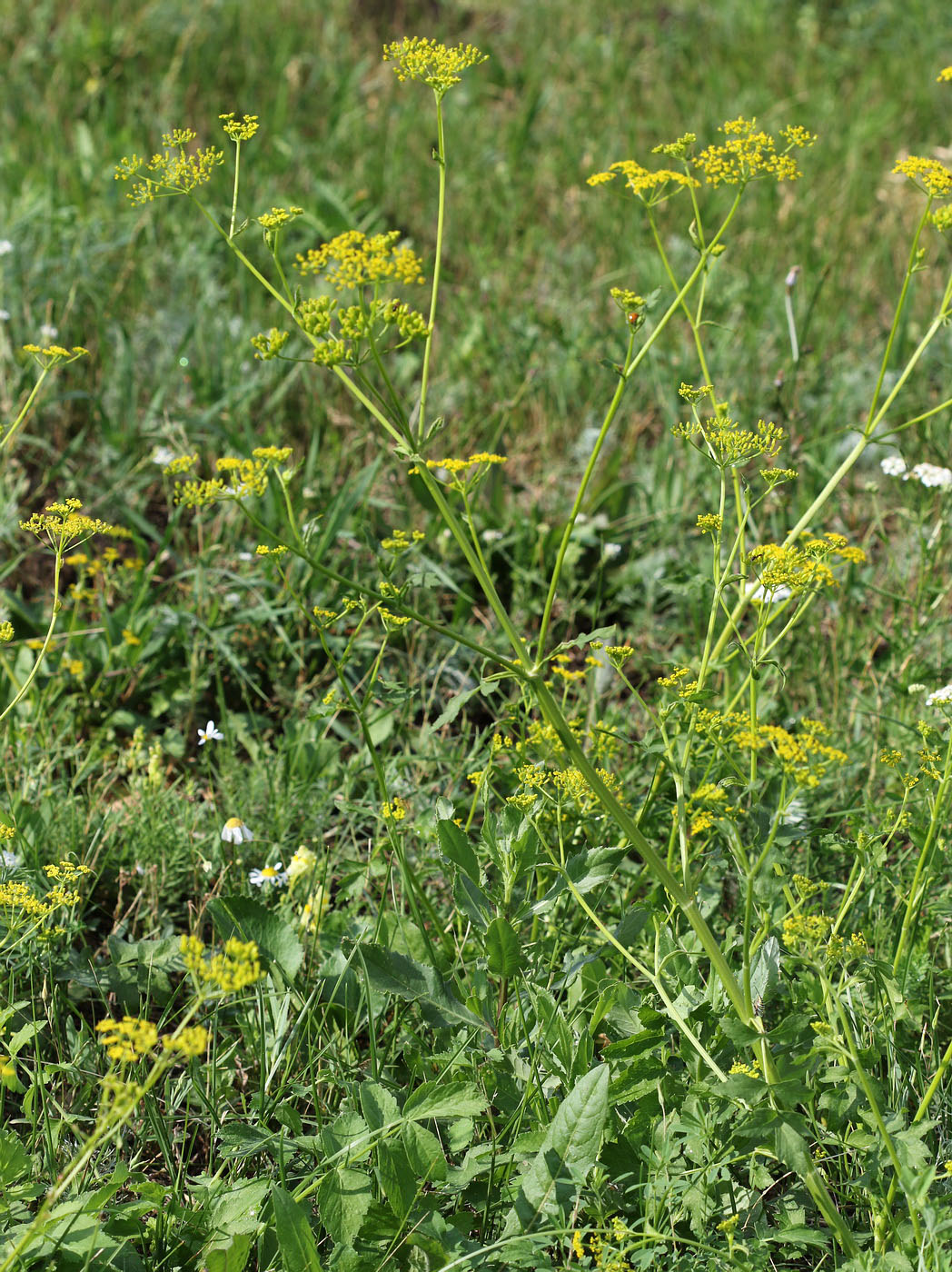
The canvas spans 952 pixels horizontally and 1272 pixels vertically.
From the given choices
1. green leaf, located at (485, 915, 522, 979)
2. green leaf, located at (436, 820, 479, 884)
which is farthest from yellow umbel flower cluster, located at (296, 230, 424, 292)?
green leaf, located at (485, 915, 522, 979)

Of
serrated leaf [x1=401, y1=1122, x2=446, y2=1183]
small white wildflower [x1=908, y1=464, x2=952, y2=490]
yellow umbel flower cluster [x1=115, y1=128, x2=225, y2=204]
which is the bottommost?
serrated leaf [x1=401, y1=1122, x2=446, y2=1183]

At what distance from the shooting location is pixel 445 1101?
4.79 ft

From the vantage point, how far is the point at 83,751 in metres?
2.42

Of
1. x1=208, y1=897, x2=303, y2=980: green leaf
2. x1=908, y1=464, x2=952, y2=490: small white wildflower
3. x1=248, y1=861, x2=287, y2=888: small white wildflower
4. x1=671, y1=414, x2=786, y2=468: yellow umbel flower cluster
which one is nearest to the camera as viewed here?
x1=671, y1=414, x2=786, y2=468: yellow umbel flower cluster

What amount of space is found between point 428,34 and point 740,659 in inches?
186

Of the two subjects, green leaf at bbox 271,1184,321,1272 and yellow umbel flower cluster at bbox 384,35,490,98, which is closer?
green leaf at bbox 271,1184,321,1272

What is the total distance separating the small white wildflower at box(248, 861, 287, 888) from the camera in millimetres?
1948

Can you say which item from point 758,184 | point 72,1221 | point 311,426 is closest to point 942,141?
point 758,184

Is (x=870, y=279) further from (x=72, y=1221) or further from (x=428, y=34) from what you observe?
(x=72, y=1221)

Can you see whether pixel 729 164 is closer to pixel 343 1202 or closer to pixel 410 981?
pixel 410 981

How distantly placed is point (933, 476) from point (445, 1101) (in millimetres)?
1841

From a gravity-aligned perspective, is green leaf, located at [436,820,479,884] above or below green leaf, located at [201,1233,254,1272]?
above

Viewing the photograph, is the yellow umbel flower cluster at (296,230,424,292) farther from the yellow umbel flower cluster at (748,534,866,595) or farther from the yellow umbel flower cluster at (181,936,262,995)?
the yellow umbel flower cluster at (181,936,262,995)

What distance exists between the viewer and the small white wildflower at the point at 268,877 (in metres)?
1.95
